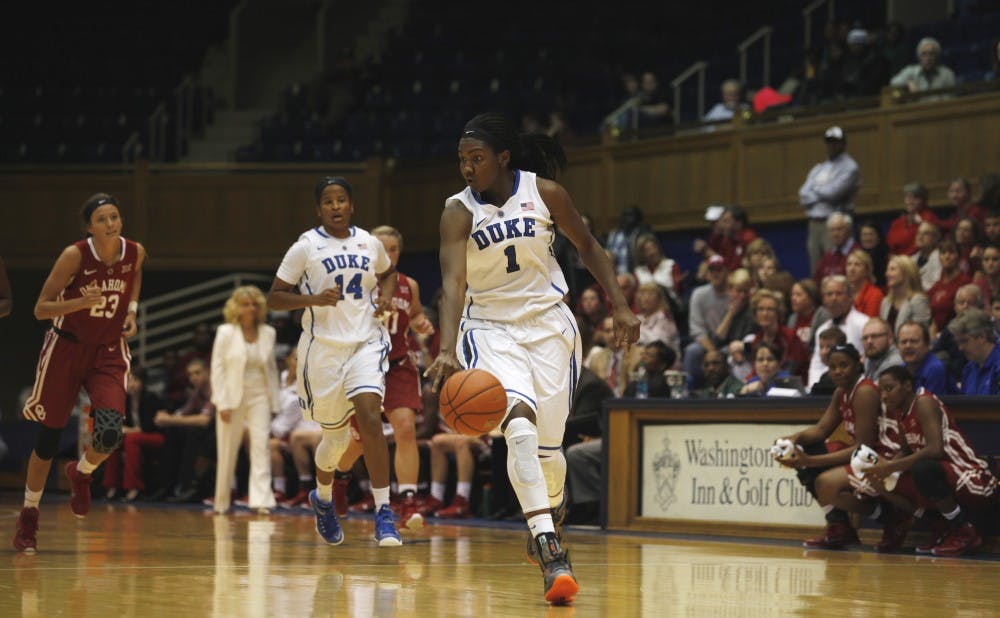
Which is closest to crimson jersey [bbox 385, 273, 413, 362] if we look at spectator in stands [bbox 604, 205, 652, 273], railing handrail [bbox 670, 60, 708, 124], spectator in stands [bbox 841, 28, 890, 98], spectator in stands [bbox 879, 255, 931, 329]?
spectator in stands [bbox 879, 255, 931, 329]

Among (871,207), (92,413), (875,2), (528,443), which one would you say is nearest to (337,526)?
(92,413)

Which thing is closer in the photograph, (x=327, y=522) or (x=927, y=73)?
(x=327, y=522)

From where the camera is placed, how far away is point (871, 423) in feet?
31.1

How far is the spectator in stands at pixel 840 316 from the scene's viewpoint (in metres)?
11.5

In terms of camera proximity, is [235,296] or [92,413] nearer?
[92,413]

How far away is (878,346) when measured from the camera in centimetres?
1046

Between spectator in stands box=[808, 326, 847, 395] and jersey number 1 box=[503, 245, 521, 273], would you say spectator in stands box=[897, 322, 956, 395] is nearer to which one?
spectator in stands box=[808, 326, 847, 395]

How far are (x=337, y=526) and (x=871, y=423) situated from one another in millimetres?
3226

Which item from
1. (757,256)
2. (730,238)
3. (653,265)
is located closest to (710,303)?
(757,256)

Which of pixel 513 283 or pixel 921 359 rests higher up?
pixel 513 283

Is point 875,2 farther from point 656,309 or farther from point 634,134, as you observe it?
point 656,309

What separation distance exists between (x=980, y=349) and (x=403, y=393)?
3.74m

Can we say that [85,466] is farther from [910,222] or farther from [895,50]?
[895,50]

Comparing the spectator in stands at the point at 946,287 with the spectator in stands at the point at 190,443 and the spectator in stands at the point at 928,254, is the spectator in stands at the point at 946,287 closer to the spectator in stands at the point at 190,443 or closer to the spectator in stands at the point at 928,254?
the spectator in stands at the point at 928,254
